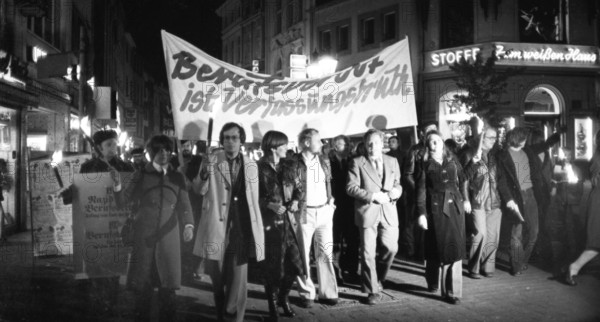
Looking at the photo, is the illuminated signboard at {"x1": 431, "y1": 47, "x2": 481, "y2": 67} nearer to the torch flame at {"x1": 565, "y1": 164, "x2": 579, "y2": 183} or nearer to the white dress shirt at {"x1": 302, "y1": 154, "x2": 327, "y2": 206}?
the torch flame at {"x1": 565, "y1": 164, "x2": 579, "y2": 183}

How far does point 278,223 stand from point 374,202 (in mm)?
1261

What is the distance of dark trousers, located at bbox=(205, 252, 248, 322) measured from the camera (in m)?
5.12

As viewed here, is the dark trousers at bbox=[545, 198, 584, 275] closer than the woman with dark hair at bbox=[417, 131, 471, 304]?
No

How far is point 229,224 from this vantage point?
5.22 meters

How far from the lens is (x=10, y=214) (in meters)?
11.3

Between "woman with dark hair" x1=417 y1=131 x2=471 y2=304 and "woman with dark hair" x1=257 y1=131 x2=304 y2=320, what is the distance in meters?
1.60

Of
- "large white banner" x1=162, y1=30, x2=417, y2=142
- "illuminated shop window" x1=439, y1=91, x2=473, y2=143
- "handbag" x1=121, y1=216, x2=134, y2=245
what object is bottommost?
"handbag" x1=121, y1=216, x2=134, y2=245

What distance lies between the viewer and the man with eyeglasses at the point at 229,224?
16.9 feet

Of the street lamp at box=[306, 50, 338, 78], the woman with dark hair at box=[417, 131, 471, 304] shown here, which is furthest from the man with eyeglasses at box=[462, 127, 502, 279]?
the street lamp at box=[306, 50, 338, 78]

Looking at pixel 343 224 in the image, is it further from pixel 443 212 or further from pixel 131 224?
pixel 131 224

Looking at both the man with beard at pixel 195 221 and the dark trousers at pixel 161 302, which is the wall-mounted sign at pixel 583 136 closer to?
the man with beard at pixel 195 221

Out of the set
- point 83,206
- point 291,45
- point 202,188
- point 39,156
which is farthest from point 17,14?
point 291,45

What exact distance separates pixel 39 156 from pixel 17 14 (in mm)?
5983

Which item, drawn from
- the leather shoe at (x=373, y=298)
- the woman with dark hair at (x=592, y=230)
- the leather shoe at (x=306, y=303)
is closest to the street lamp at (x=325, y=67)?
the woman with dark hair at (x=592, y=230)
